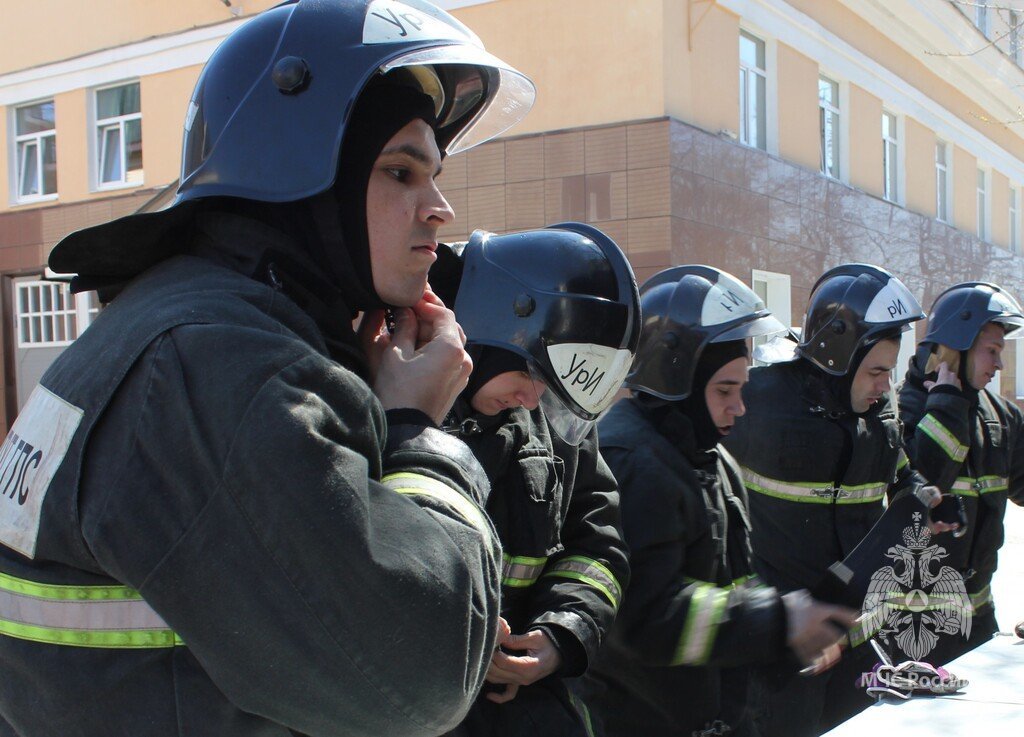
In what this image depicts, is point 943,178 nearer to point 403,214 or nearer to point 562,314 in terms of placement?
point 562,314

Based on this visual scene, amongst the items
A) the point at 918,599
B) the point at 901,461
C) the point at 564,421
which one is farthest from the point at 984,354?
the point at 564,421

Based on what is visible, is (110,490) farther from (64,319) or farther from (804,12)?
(64,319)

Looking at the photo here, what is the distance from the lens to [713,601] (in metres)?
2.81

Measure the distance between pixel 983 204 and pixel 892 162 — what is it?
17.2ft

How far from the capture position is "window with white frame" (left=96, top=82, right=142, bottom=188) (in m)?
14.9

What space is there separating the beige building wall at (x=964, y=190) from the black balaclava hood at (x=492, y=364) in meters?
17.7

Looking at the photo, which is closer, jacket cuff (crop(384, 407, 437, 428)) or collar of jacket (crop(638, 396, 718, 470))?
jacket cuff (crop(384, 407, 437, 428))

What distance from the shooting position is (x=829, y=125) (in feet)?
47.2

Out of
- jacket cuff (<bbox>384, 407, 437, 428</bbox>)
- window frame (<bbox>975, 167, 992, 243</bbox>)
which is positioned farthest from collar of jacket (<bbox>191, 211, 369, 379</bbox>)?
window frame (<bbox>975, 167, 992, 243</bbox>)

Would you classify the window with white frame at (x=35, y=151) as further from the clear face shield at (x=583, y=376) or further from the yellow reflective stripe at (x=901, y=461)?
the clear face shield at (x=583, y=376)

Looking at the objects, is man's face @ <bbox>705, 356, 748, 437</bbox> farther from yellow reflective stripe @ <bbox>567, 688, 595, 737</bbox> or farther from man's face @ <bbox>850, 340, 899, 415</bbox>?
man's face @ <bbox>850, 340, 899, 415</bbox>

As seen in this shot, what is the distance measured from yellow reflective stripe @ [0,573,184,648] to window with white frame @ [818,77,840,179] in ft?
45.7

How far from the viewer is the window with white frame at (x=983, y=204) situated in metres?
20.4

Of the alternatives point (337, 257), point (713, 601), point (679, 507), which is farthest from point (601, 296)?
point (337, 257)
